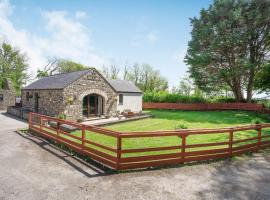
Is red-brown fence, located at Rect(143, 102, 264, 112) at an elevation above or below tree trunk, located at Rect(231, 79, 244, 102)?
below

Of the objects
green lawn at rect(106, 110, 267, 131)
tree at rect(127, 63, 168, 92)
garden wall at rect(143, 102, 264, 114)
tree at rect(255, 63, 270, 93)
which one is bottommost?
green lawn at rect(106, 110, 267, 131)

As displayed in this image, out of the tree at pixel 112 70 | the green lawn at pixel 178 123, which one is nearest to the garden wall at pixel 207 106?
the green lawn at pixel 178 123

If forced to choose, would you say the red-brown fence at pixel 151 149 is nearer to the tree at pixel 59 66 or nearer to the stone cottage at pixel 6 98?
the stone cottage at pixel 6 98

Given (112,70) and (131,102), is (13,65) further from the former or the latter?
(131,102)

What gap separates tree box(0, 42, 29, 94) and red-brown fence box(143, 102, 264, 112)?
1165 inches

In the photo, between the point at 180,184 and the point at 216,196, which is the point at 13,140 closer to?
Answer: the point at 180,184

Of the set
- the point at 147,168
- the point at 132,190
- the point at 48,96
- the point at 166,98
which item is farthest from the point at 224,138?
the point at 166,98

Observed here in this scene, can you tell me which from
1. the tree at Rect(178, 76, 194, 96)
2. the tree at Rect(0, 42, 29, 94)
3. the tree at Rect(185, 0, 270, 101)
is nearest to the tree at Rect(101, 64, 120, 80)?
the tree at Rect(178, 76, 194, 96)

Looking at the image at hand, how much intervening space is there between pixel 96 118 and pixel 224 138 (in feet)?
35.3

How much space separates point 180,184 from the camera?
513 centimetres

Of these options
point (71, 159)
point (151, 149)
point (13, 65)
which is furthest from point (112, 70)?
point (151, 149)

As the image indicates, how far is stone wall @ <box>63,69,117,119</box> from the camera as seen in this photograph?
14.9 meters

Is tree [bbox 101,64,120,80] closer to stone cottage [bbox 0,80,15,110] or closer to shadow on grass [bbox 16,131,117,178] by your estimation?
stone cottage [bbox 0,80,15,110]

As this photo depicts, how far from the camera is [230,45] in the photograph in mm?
22609
